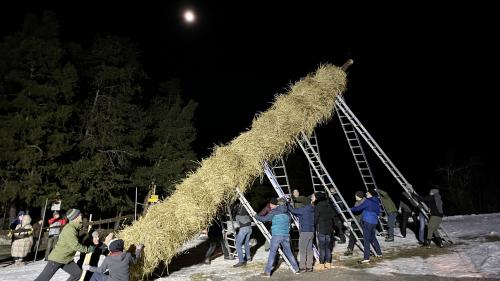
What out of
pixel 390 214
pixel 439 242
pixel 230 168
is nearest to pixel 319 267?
pixel 230 168

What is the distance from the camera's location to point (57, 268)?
7.02 m

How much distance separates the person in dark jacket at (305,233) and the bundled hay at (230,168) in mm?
1453

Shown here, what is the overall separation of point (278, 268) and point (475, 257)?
487 cm

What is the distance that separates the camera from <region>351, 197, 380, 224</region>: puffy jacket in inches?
384

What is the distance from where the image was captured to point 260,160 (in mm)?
9547

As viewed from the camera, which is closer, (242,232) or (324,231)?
(324,231)

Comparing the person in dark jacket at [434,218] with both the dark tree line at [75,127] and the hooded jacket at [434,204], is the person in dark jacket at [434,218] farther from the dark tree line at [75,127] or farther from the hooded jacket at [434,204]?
the dark tree line at [75,127]

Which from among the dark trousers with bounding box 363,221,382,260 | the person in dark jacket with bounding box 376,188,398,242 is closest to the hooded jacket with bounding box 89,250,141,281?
the dark trousers with bounding box 363,221,382,260

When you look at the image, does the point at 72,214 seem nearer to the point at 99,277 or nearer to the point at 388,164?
the point at 99,277

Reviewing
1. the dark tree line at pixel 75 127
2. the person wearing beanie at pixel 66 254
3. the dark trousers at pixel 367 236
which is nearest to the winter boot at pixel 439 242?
the dark trousers at pixel 367 236

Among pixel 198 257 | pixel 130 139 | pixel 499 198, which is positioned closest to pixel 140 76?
pixel 130 139

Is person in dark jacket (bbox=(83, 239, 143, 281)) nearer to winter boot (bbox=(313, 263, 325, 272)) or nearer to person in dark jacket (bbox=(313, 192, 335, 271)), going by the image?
winter boot (bbox=(313, 263, 325, 272))

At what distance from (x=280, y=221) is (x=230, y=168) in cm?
171

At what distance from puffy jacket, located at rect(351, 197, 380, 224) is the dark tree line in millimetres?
9030
